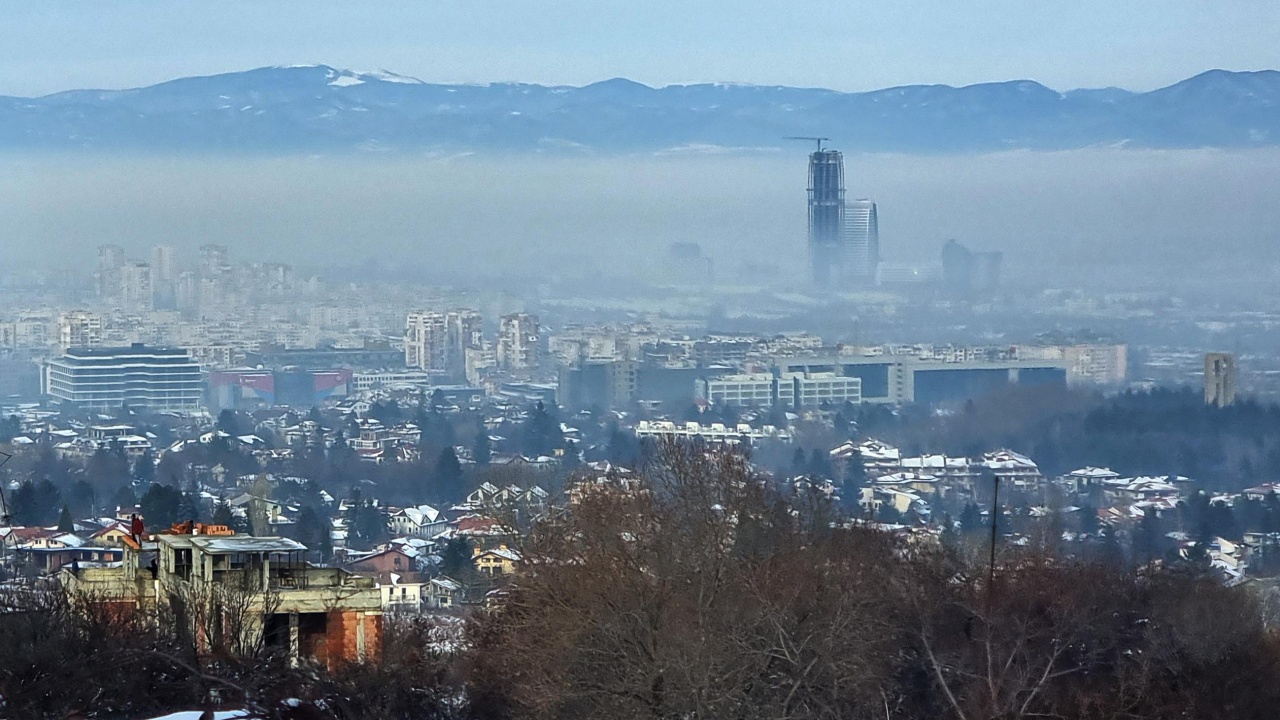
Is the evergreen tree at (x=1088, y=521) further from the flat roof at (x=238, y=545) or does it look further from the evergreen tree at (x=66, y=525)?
the flat roof at (x=238, y=545)

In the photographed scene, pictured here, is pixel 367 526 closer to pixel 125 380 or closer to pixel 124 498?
pixel 124 498

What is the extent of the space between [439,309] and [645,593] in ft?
271

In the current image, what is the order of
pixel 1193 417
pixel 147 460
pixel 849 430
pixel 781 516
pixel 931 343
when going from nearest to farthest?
1. pixel 781 516
2. pixel 147 460
3. pixel 1193 417
4. pixel 849 430
5. pixel 931 343

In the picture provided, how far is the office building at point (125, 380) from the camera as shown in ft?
249

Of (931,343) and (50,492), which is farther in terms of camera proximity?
(931,343)

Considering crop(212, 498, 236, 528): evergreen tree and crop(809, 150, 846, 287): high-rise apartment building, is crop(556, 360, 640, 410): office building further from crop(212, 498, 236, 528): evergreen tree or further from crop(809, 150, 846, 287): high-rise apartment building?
crop(212, 498, 236, 528): evergreen tree

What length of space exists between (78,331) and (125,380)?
9.03 metres

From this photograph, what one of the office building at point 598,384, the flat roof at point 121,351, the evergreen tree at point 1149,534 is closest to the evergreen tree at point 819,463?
the evergreen tree at point 1149,534

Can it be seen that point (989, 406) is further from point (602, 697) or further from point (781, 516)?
point (602, 697)

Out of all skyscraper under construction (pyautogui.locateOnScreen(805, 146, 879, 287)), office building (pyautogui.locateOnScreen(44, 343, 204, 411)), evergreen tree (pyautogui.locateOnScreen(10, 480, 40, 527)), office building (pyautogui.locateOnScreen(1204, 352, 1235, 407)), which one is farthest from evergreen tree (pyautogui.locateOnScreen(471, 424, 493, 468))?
skyscraper under construction (pyautogui.locateOnScreen(805, 146, 879, 287))

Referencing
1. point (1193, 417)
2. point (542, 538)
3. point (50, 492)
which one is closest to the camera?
point (542, 538)

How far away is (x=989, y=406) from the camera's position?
6538cm

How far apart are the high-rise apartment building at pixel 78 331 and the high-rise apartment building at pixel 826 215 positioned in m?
35.9

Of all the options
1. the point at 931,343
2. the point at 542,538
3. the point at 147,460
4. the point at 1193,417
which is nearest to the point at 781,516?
the point at 542,538
